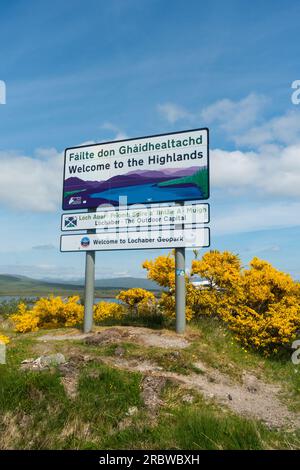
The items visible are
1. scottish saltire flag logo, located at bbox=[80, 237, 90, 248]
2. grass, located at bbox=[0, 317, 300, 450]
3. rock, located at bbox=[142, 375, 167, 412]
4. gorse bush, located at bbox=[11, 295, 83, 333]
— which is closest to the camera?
grass, located at bbox=[0, 317, 300, 450]

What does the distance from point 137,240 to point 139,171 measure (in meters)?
2.45

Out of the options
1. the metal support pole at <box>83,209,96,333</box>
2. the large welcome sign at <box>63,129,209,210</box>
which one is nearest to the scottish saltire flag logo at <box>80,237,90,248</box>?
the metal support pole at <box>83,209,96,333</box>

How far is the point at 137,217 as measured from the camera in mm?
13180

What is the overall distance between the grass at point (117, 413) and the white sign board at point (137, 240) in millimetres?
3568

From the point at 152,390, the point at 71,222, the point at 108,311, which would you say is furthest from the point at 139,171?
the point at 152,390

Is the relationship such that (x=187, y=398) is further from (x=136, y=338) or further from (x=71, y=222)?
(x=71, y=222)

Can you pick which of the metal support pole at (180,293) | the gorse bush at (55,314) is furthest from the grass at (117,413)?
the gorse bush at (55,314)

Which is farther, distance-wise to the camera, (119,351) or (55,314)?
(55,314)

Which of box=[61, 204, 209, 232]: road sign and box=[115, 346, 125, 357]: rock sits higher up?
box=[61, 204, 209, 232]: road sign

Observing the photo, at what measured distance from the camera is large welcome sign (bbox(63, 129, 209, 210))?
12.7 m

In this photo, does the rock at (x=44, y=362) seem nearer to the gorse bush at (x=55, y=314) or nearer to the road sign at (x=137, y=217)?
the road sign at (x=137, y=217)

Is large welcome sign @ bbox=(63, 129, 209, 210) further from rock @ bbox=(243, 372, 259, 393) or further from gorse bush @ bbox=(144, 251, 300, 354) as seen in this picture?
rock @ bbox=(243, 372, 259, 393)

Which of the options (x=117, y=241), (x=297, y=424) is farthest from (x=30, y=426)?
(x=117, y=241)

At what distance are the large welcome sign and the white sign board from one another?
1.11 m
